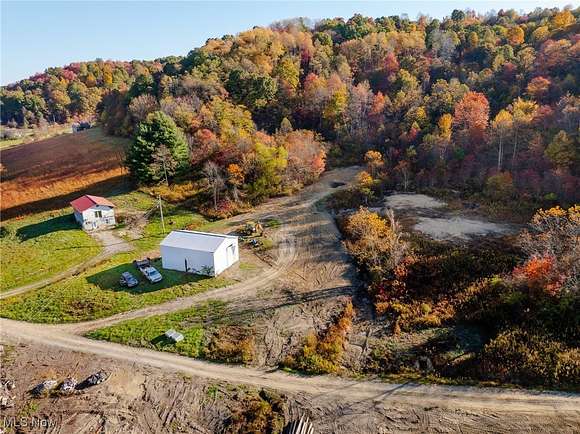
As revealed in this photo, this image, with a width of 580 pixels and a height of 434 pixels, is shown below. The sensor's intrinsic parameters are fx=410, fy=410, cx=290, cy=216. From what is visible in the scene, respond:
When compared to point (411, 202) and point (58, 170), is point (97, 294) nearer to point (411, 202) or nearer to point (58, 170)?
point (411, 202)

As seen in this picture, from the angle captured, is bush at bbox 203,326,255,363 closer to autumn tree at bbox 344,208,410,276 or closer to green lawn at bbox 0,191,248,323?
green lawn at bbox 0,191,248,323

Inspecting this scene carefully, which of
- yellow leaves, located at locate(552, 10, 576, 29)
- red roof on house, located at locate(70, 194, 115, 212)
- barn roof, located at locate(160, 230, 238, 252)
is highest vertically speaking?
yellow leaves, located at locate(552, 10, 576, 29)

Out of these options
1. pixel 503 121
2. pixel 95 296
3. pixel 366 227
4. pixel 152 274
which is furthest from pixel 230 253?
pixel 503 121

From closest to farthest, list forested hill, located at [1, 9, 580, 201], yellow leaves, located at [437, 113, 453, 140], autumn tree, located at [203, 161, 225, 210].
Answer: autumn tree, located at [203, 161, 225, 210]
forested hill, located at [1, 9, 580, 201]
yellow leaves, located at [437, 113, 453, 140]

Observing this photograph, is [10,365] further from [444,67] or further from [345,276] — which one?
[444,67]

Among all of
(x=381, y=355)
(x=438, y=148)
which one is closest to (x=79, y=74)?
(x=438, y=148)

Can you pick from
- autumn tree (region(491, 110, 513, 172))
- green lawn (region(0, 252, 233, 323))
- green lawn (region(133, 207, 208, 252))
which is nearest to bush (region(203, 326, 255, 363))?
green lawn (region(0, 252, 233, 323))
